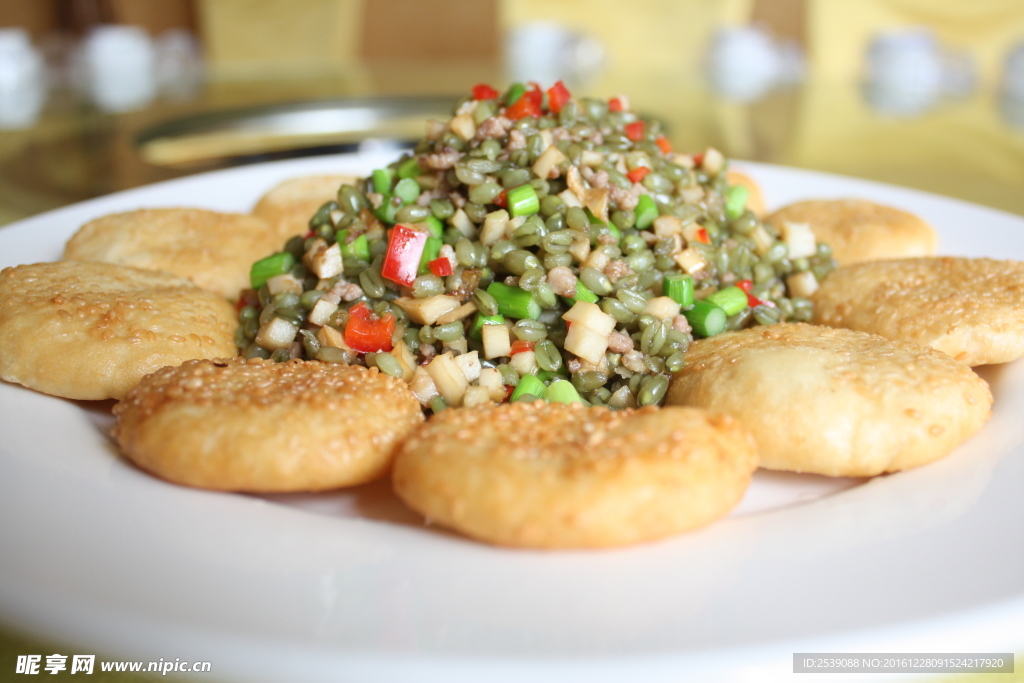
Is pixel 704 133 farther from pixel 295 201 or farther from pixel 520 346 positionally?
pixel 520 346

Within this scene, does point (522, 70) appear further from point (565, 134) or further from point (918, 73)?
point (565, 134)

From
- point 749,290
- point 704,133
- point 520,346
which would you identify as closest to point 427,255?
point 520,346

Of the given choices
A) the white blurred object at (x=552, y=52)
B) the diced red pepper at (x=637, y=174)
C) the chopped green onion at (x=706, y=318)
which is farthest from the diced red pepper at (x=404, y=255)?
the white blurred object at (x=552, y=52)

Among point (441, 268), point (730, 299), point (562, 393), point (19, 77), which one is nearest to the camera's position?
point (562, 393)

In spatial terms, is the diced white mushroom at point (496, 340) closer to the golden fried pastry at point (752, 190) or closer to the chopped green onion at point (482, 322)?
the chopped green onion at point (482, 322)

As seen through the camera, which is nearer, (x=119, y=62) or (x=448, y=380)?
(x=448, y=380)

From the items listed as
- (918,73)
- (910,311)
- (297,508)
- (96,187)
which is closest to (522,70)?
(918,73)
